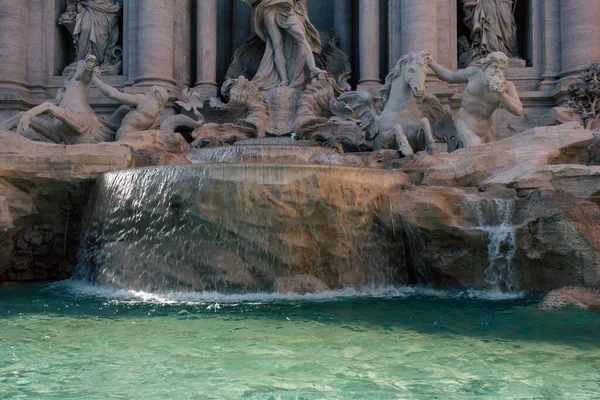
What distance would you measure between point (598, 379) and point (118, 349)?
116 inches

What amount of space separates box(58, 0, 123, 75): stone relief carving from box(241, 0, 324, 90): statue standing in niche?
308 centimetres

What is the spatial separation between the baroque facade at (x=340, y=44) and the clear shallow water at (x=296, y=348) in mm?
7468

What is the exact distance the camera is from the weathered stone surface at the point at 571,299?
5.59 m

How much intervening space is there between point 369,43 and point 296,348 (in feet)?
31.9

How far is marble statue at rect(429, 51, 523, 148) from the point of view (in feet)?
27.4

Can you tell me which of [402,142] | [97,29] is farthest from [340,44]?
[402,142]

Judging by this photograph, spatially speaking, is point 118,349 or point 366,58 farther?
point 366,58

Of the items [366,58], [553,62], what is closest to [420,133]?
[366,58]

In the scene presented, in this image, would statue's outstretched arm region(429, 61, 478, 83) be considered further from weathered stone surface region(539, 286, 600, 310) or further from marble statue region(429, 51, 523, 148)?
weathered stone surface region(539, 286, 600, 310)

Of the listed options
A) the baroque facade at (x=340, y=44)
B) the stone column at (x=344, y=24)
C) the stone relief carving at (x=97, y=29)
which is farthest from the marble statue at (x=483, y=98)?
the stone relief carving at (x=97, y=29)

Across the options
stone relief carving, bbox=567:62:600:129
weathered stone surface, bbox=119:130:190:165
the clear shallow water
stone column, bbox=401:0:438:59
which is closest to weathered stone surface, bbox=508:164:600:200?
the clear shallow water

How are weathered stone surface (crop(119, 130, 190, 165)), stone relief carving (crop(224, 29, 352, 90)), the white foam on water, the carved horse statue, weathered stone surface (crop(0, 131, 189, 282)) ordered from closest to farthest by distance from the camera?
1. the white foam on water
2. weathered stone surface (crop(0, 131, 189, 282))
3. weathered stone surface (crop(119, 130, 190, 165))
4. the carved horse statue
5. stone relief carving (crop(224, 29, 352, 90))

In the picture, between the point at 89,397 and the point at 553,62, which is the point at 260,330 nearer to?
the point at 89,397

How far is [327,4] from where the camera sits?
1520 centimetres
